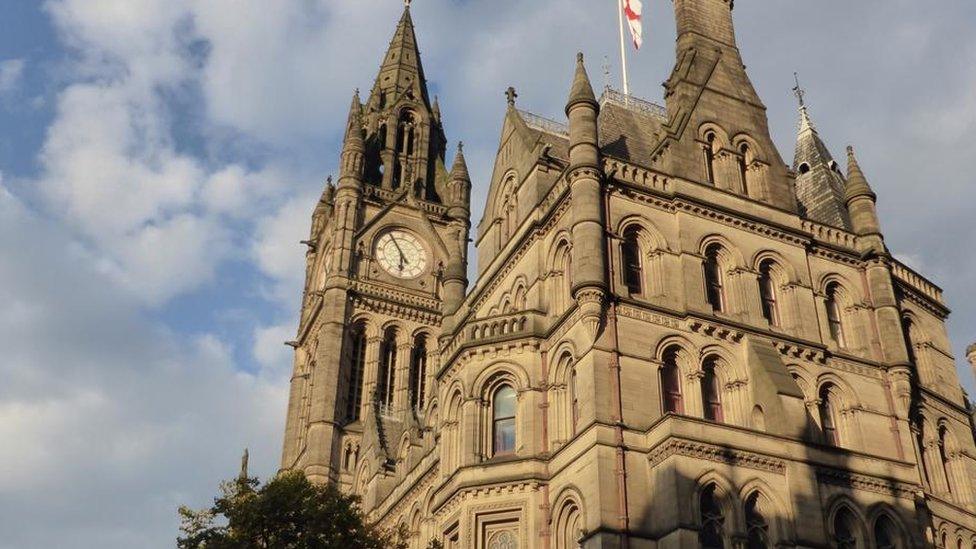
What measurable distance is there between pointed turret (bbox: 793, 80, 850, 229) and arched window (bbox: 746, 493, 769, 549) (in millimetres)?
14045

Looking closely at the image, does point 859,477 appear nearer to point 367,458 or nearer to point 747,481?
point 747,481

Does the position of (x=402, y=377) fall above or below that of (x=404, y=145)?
below

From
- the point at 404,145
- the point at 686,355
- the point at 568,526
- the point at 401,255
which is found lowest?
the point at 568,526

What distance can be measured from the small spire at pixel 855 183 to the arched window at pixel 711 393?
1036 centimetres

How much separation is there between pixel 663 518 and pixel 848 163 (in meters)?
17.6

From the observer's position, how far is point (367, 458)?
163 ft

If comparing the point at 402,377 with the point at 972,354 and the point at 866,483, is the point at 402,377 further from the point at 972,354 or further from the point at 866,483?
the point at 866,483

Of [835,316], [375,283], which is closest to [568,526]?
[835,316]

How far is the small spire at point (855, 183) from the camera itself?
36844mm

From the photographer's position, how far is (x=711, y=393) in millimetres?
30344

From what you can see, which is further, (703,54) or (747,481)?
(703,54)

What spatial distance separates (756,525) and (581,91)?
571 inches

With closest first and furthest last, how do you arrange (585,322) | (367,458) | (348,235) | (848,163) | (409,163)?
(585,322), (848,163), (367,458), (348,235), (409,163)

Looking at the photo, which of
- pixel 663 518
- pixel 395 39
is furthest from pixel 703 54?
pixel 395 39
